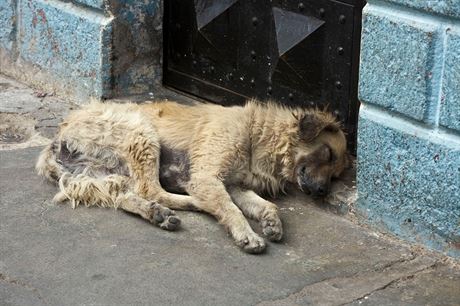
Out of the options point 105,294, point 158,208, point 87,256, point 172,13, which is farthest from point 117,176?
point 172,13

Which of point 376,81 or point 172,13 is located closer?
point 376,81

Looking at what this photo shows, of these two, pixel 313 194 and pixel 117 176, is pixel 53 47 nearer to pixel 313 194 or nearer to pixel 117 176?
pixel 117 176

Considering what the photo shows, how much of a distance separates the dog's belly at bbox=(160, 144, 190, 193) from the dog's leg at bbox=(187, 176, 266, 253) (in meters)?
0.13

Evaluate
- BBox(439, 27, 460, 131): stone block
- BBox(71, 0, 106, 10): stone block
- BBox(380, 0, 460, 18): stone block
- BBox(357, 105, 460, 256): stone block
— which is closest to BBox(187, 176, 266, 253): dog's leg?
BBox(357, 105, 460, 256): stone block

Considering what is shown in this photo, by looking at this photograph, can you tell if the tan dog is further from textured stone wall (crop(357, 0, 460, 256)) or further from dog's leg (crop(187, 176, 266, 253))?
textured stone wall (crop(357, 0, 460, 256))

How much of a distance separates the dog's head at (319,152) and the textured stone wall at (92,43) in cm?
190

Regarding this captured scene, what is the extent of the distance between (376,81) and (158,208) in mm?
1470

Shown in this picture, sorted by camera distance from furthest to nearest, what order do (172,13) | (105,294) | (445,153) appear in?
1. (172,13)
2. (445,153)
3. (105,294)

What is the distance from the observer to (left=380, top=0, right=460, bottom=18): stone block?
4.93 metres

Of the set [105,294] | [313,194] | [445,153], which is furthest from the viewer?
[313,194]

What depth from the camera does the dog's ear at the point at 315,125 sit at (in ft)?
19.9

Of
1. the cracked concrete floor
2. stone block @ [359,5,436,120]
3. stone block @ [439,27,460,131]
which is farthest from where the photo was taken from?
stone block @ [359,5,436,120]

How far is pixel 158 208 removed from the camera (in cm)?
570

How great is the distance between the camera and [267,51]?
22.3ft
